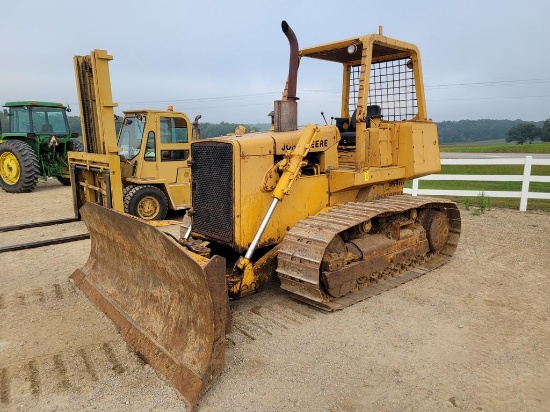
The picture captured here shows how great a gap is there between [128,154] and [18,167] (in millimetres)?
6446

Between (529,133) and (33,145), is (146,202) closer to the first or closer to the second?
(33,145)

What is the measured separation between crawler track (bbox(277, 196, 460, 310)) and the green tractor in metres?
11.6

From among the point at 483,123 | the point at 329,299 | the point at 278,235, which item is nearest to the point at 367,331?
the point at 329,299

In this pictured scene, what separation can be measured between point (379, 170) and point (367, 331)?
7.18 ft

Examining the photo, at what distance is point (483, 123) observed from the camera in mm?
96250

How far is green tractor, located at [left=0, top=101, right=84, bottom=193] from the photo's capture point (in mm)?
13289

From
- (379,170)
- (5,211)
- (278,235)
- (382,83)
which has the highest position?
(382,83)

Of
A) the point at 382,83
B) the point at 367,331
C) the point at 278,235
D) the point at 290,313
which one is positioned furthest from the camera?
the point at 382,83

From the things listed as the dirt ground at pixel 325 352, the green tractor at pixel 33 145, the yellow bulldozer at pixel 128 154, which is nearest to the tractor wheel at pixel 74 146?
the green tractor at pixel 33 145

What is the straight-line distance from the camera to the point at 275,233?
4840mm

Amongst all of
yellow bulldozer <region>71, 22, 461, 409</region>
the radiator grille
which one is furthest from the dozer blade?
the radiator grille

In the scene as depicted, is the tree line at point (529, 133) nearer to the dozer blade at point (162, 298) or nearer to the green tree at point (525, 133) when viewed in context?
the green tree at point (525, 133)

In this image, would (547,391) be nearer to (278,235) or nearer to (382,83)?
(278,235)

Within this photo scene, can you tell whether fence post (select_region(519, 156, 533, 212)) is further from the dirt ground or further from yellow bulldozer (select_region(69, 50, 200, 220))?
yellow bulldozer (select_region(69, 50, 200, 220))
